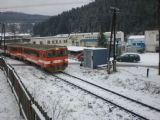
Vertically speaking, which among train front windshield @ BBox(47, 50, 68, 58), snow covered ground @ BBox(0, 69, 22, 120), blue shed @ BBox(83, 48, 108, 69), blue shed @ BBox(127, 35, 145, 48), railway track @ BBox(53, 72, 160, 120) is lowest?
railway track @ BBox(53, 72, 160, 120)

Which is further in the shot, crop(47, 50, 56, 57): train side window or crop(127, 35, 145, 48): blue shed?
crop(127, 35, 145, 48): blue shed

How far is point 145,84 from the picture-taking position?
22.8 meters

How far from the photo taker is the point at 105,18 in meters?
133

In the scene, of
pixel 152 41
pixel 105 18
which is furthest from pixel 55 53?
pixel 105 18

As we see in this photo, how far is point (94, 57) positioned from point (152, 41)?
3488 cm

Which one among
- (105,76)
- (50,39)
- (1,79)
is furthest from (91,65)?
(50,39)

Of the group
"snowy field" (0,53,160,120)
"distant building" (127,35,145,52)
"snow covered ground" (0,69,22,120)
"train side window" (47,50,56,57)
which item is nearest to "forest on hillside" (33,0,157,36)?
"distant building" (127,35,145,52)

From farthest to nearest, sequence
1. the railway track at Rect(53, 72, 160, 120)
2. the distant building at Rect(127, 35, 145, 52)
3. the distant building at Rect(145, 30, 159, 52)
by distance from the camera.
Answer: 1. the distant building at Rect(127, 35, 145, 52)
2. the distant building at Rect(145, 30, 159, 52)
3. the railway track at Rect(53, 72, 160, 120)

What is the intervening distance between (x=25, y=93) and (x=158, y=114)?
26.1 ft

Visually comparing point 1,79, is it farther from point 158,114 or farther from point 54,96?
point 158,114

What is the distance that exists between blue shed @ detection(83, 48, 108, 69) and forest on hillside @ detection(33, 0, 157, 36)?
56.5m

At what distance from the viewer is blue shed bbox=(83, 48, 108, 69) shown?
34312mm

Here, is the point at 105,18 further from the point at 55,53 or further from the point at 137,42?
the point at 55,53

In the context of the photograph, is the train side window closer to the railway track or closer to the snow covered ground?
the railway track
